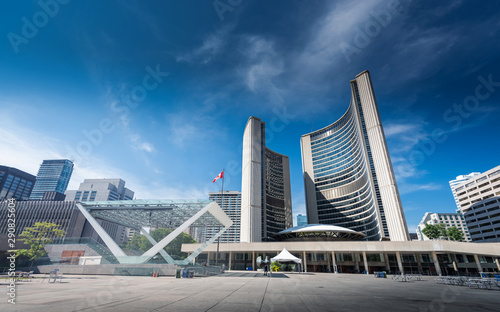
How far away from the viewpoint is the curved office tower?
245ft

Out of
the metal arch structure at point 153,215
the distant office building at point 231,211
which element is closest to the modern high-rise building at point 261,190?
the metal arch structure at point 153,215

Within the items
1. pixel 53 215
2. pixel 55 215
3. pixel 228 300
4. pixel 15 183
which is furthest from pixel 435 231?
pixel 15 183

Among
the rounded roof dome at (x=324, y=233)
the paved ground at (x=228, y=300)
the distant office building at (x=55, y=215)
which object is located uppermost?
the distant office building at (x=55, y=215)

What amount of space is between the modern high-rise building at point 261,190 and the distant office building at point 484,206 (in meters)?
84.4

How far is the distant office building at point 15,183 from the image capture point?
475ft

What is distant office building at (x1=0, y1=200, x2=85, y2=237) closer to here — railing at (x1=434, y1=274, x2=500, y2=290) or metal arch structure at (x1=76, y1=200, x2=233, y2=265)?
metal arch structure at (x1=76, y1=200, x2=233, y2=265)

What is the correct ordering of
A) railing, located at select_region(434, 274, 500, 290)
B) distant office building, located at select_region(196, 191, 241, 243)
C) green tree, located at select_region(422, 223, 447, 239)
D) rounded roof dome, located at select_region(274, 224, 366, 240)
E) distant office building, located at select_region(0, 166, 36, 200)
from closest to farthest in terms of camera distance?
1. railing, located at select_region(434, 274, 500, 290)
2. rounded roof dome, located at select_region(274, 224, 366, 240)
3. green tree, located at select_region(422, 223, 447, 239)
4. distant office building, located at select_region(0, 166, 36, 200)
5. distant office building, located at select_region(196, 191, 241, 243)

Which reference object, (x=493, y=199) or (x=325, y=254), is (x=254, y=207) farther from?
(x=493, y=199)

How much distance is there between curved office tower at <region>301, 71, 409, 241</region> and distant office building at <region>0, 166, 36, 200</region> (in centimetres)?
19747

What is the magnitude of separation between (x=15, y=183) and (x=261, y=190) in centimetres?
17446

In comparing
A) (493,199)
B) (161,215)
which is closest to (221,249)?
(161,215)

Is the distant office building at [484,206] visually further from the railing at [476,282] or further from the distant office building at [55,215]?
the distant office building at [55,215]

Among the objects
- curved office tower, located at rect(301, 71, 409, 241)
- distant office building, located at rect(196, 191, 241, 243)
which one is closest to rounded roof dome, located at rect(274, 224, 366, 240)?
curved office tower, located at rect(301, 71, 409, 241)

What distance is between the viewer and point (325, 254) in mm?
61469
